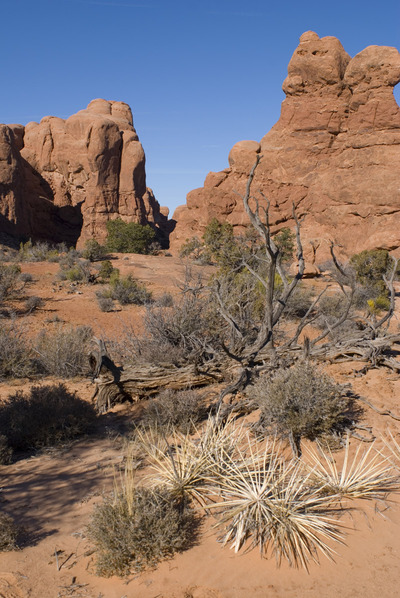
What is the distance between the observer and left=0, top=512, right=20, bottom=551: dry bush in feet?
9.96

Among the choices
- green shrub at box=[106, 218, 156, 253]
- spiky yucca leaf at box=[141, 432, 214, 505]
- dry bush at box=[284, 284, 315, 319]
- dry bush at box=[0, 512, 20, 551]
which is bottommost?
dry bush at box=[0, 512, 20, 551]

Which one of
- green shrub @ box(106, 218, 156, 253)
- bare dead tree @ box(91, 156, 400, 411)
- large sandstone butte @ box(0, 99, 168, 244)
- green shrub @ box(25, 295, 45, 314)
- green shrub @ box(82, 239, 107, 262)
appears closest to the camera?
bare dead tree @ box(91, 156, 400, 411)

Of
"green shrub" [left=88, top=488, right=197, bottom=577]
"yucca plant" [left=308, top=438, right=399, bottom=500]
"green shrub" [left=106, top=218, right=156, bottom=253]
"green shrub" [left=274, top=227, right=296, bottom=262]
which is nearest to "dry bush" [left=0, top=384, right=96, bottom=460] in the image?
"green shrub" [left=88, top=488, right=197, bottom=577]

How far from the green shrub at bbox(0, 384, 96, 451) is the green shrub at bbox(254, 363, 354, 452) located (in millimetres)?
2181

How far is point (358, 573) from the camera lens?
109 inches

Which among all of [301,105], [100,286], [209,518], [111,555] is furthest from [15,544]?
[301,105]

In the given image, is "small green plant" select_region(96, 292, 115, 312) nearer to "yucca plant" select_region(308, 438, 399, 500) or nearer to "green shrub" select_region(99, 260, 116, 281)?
"green shrub" select_region(99, 260, 116, 281)

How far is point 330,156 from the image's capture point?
32781 millimetres

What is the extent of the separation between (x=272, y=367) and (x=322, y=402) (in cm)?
136

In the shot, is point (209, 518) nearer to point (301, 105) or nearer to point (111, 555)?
point (111, 555)

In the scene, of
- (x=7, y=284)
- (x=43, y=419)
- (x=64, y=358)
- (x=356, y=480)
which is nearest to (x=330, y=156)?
(x=7, y=284)

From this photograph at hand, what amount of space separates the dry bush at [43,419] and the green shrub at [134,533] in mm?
2086

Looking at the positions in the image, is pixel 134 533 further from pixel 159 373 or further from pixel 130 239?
pixel 130 239

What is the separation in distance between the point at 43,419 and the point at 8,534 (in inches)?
83.3
